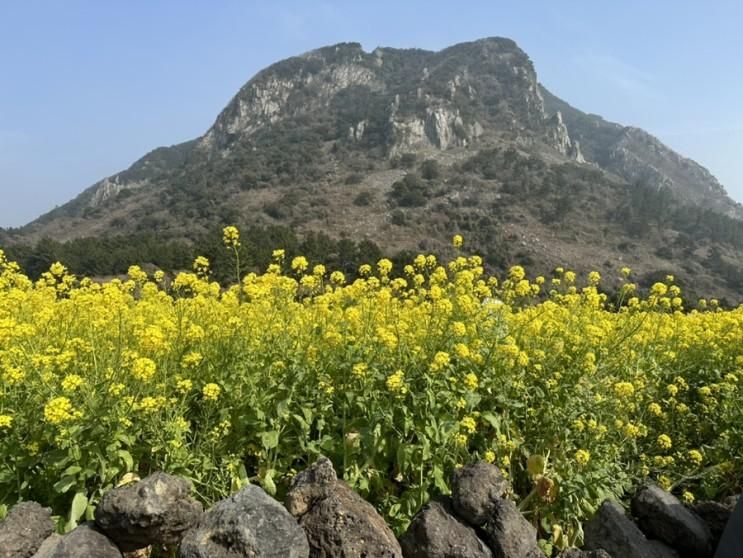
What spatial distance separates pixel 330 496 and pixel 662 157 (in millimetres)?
200942

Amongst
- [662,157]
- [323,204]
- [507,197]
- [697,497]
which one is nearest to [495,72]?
[662,157]

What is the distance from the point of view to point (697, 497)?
5.08 m

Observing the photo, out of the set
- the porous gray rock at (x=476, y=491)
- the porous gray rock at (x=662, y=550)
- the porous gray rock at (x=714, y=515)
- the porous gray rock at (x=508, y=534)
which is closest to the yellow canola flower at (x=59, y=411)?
the porous gray rock at (x=476, y=491)

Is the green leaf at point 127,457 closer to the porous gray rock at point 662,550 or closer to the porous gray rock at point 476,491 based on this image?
the porous gray rock at point 476,491

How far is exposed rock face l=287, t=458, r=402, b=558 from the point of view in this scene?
3316mm

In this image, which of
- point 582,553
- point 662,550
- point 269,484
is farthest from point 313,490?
point 662,550

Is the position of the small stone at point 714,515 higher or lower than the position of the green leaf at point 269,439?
lower

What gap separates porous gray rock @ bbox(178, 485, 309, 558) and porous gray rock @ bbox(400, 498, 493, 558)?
70 centimetres

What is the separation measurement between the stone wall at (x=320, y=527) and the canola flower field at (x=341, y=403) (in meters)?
0.22

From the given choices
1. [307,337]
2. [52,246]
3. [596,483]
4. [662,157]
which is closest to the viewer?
[596,483]

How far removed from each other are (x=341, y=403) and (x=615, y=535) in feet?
6.59

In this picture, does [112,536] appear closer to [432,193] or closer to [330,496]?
[330,496]

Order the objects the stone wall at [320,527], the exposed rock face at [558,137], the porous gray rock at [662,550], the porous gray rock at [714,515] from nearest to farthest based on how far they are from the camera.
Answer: the stone wall at [320,527] < the porous gray rock at [662,550] < the porous gray rock at [714,515] < the exposed rock face at [558,137]

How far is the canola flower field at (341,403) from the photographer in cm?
342
